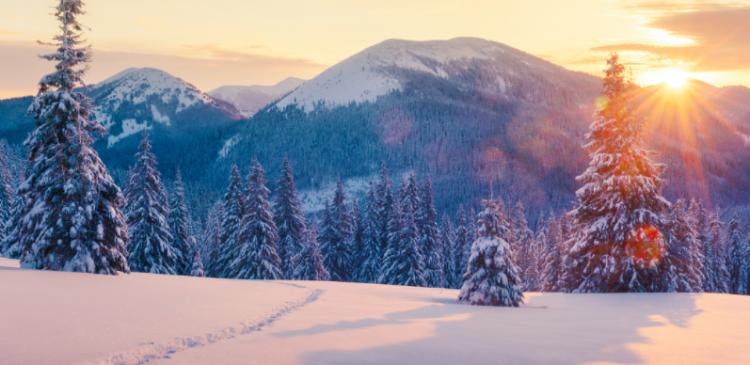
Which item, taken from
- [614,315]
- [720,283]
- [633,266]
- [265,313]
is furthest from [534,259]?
[265,313]

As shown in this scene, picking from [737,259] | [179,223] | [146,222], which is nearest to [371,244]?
[179,223]

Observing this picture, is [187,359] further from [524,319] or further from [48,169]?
[48,169]

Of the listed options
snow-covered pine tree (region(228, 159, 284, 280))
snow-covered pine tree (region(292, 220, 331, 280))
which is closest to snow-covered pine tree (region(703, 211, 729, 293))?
snow-covered pine tree (region(292, 220, 331, 280))

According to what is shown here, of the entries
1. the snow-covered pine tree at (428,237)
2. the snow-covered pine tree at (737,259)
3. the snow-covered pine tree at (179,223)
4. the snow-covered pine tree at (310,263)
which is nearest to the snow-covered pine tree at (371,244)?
the snow-covered pine tree at (428,237)

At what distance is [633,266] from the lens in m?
27.0

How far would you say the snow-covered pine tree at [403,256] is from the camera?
51.0 meters

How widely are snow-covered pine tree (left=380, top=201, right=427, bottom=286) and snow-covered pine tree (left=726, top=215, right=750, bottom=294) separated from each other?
41609 mm

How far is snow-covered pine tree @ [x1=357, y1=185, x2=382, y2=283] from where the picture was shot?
191ft

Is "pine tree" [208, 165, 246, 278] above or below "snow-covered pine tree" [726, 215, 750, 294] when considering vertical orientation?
above

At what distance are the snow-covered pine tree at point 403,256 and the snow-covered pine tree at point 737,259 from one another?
41609 millimetres

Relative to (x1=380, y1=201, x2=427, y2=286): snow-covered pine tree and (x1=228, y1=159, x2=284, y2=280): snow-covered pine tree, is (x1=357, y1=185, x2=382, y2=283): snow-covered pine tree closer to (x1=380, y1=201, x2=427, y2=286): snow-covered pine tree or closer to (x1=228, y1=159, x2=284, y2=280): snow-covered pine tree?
(x1=380, y1=201, x2=427, y2=286): snow-covered pine tree

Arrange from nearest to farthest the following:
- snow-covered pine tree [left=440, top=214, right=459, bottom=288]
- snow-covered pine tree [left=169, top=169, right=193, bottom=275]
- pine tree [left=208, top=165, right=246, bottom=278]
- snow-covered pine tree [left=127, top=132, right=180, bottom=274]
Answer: snow-covered pine tree [left=127, top=132, right=180, bottom=274]
pine tree [left=208, top=165, right=246, bottom=278]
snow-covered pine tree [left=169, top=169, right=193, bottom=275]
snow-covered pine tree [left=440, top=214, right=459, bottom=288]

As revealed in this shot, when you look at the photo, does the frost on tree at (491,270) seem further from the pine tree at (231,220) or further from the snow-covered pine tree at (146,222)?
the pine tree at (231,220)

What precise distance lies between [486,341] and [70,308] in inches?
360
